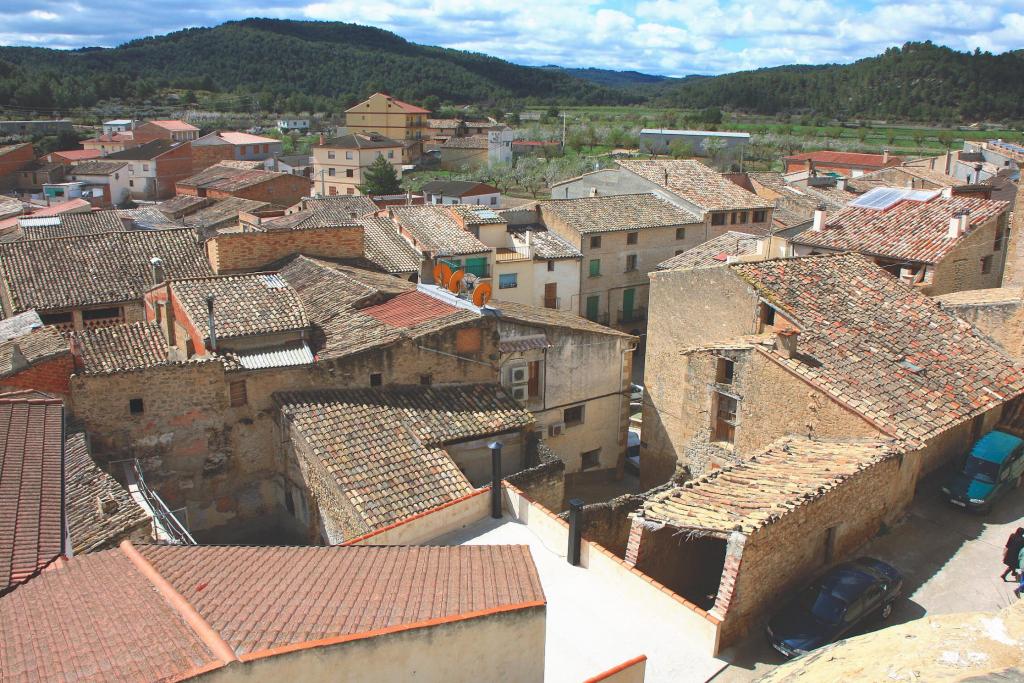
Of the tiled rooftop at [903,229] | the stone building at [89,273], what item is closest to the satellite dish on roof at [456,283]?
the stone building at [89,273]

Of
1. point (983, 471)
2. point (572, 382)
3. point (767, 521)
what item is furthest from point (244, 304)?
point (983, 471)

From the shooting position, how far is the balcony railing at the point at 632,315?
148 ft

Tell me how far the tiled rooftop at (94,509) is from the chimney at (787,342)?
14170mm

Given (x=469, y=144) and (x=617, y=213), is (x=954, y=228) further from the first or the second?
(x=469, y=144)

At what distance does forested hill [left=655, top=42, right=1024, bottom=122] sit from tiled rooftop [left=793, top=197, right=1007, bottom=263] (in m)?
133

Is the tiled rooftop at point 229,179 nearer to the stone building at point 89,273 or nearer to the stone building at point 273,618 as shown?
the stone building at point 89,273

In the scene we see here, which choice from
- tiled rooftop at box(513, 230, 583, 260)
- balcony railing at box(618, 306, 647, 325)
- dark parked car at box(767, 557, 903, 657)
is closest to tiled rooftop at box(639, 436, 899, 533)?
dark parked car at box(767, 557, 903, 657)

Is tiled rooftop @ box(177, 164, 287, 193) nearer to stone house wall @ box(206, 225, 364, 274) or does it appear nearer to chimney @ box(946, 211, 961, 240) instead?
stone house wall @ box(206, 225, 364, 274)

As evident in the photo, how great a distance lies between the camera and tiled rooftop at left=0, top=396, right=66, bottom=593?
1070 cm

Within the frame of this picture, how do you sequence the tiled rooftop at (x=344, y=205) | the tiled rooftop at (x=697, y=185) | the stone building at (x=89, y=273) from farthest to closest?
the tiled rooftop at (x=697, y=185)
the tiled rooftop at (x=344, y=205)
the stone building at (x=89, y=273)

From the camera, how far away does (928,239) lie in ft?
88.7

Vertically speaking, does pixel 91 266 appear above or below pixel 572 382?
above

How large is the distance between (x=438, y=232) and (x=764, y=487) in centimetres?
2633

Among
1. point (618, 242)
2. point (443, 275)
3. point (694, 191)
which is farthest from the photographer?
point (694, 191)
